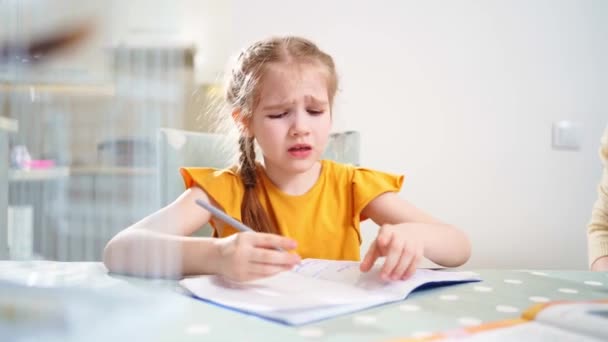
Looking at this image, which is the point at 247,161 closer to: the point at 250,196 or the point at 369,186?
the point at 250,196

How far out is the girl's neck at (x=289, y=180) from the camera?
0.92 meters

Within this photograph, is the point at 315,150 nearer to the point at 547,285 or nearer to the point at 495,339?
the point at 547,285

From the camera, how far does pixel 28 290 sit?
0.49 metres

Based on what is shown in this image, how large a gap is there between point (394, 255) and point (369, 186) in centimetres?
38

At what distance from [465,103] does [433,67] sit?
153 mm

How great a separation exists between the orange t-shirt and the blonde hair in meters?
0.02

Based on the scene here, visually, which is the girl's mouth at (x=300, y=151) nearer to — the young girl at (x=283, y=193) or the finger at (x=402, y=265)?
the young girl at (x=283, y=193)

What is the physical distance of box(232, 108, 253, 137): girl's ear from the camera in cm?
89

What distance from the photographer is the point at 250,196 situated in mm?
879

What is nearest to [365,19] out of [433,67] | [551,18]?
[433,67]

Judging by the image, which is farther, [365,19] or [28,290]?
[365,19]

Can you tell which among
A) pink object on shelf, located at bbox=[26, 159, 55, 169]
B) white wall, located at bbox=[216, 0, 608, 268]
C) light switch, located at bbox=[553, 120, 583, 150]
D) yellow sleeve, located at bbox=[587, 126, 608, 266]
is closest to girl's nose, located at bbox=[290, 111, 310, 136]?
pink object on shelf, located at bbox=[26, 159, 55, 169]

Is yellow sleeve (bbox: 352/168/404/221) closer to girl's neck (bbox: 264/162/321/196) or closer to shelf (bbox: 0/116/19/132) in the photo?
girl's neck (bbox: 264/162/321/196)

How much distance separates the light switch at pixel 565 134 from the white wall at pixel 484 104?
Result: 23 millimetres
